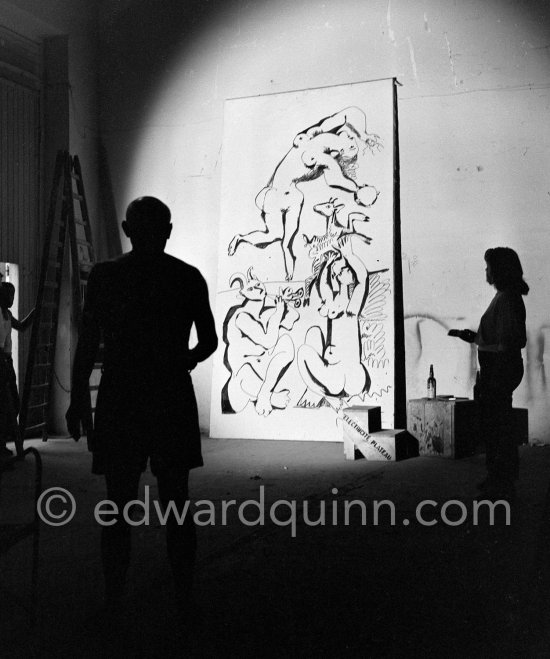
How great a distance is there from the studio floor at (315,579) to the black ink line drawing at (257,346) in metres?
2.36

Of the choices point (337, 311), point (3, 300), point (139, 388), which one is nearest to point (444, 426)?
point (337, 311)

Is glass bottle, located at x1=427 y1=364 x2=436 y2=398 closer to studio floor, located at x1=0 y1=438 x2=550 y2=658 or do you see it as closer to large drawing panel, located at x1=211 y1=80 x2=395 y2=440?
large drawing panel, located at x1=211 y1=80 x2=395 y2=440

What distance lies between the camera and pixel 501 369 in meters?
5.16

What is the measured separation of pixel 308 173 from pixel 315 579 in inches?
213

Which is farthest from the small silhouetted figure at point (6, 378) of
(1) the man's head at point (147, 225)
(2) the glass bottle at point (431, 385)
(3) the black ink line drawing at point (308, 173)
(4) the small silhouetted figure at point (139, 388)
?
(1) the man's head at point (147, 225)

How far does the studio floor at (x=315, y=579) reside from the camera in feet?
9.46

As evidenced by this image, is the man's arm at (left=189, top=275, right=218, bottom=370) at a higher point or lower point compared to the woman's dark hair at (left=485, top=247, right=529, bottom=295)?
lower

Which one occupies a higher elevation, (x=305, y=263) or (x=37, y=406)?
(x=305, y=263)

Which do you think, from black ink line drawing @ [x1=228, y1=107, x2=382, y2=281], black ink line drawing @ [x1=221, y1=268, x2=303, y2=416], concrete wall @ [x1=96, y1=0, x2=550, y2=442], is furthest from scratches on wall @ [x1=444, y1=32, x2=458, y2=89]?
black ink line drawing @ [x1=221, y1=268, x2=303, y2=416]

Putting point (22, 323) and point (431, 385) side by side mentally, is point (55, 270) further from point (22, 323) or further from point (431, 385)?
point (431, 385)

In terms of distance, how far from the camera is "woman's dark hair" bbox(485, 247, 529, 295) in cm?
521

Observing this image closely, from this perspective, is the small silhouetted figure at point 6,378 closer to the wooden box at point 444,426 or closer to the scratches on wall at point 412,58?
the wooden box at point 444,426

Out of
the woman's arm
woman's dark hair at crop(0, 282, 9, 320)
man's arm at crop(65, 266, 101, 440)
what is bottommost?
man's arm at crop(65, 266, 101, 440)

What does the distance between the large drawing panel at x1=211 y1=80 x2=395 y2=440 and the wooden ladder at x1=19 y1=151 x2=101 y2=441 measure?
1473 millimetres
